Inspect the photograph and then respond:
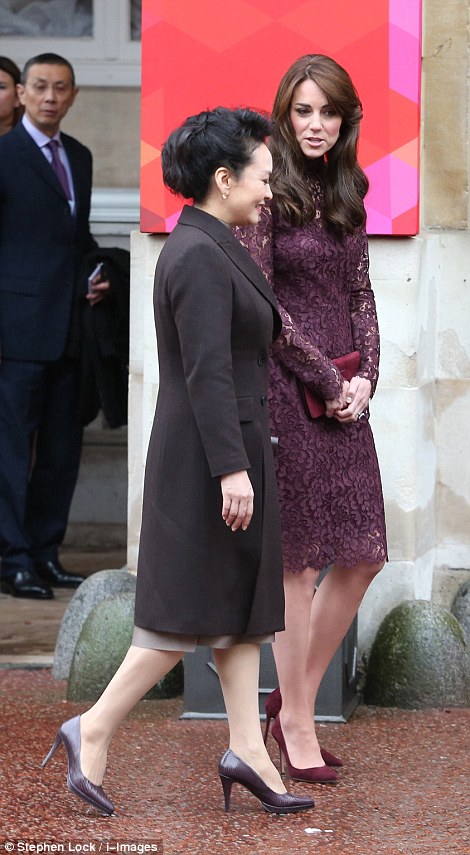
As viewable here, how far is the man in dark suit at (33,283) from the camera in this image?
721cm

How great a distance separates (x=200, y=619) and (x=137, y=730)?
4.07 feet

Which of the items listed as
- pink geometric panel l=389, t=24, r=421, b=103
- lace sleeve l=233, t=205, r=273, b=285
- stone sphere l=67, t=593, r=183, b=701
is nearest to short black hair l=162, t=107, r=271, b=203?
lace sleeve l=233, t=205, r=273, b=285

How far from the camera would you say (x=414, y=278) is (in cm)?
551

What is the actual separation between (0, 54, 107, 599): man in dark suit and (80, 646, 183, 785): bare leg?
10.2 feet

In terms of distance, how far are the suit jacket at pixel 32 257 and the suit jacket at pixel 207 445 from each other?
3.23 metres

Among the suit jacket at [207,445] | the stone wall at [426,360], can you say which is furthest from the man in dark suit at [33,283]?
the suit jacket at [207,445]

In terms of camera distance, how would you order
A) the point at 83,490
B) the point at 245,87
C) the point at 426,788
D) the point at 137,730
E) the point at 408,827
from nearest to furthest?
the point at 408,827 → the point at 426,788 → the point at 137,730 → the point at 245,87 → the point at 83,490

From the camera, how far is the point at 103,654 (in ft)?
17.9

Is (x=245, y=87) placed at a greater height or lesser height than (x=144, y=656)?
greater

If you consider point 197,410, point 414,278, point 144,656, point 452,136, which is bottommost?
point 144,656

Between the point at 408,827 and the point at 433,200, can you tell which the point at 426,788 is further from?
the point at 433,200

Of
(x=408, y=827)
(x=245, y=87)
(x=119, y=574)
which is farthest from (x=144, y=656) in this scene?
(x=245, y=87)

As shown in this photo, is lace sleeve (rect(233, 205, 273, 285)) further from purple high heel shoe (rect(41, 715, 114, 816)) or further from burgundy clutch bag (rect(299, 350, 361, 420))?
purple high heel shoe (rect(41, 715, 114, 816))

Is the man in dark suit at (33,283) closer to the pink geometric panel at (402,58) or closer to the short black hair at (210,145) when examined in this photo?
the pink geometric panel at (402,58)
